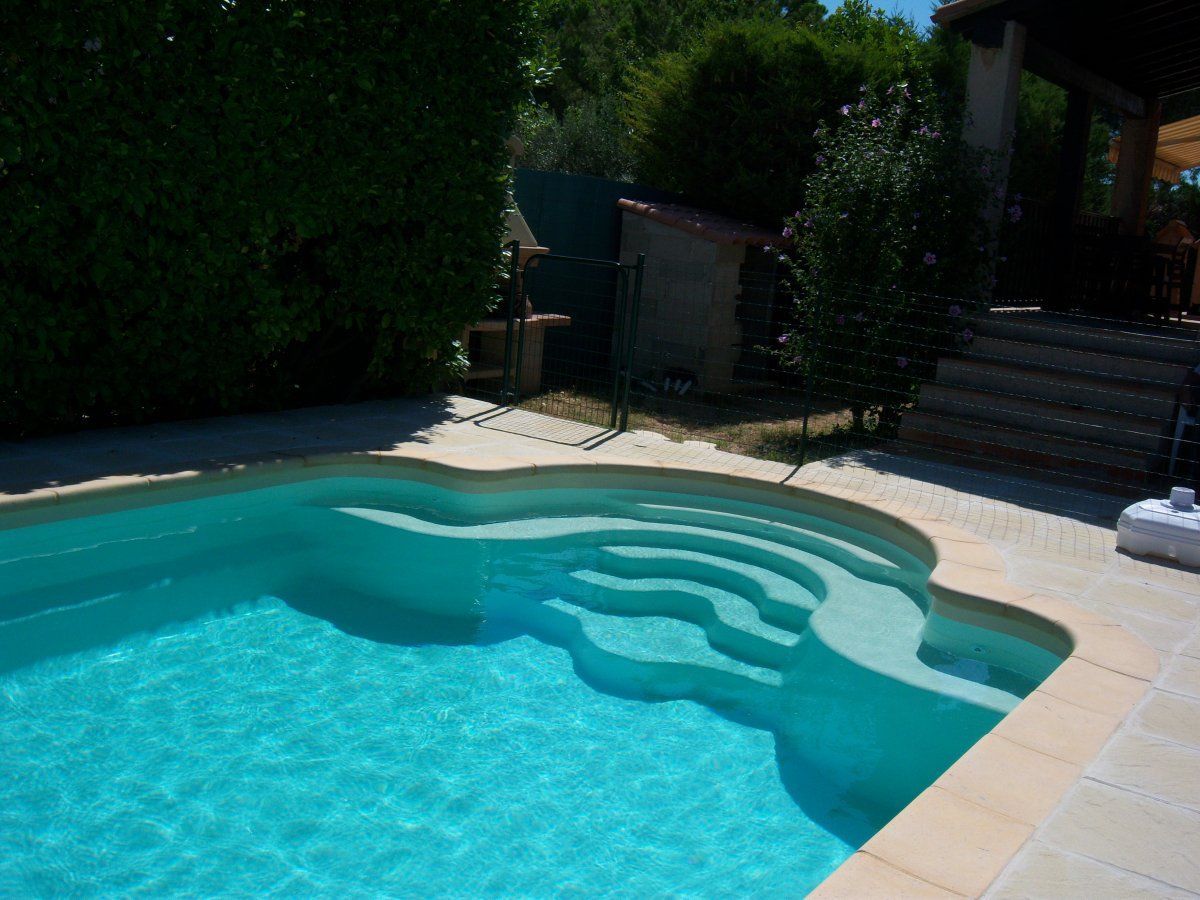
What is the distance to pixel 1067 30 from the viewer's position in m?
10.4

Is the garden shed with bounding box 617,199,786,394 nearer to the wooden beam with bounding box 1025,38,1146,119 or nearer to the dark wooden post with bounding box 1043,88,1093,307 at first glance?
the dark wooden post with bounding box 1043,88,1093,307

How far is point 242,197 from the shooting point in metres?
7.61

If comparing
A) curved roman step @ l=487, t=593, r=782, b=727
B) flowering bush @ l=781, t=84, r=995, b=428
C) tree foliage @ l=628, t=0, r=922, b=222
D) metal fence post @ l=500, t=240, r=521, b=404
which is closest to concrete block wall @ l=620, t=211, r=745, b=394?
tree foliage @ l=628, t=0, r=922, b=222

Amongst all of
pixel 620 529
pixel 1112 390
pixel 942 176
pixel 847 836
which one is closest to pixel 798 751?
pixel 847 836

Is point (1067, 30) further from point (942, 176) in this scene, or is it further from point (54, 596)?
point (54, 596)

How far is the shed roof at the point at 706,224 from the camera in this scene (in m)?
12.6

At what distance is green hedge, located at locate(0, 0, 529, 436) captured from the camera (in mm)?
6578

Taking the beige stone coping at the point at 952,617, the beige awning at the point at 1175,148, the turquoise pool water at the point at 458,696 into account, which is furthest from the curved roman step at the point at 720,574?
the beige awning at the point at 1175,148

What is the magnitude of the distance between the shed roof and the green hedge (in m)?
3.81

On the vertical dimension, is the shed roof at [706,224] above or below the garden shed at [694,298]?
above

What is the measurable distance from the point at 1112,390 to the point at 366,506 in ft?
20.1

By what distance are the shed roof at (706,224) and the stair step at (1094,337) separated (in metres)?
3.43

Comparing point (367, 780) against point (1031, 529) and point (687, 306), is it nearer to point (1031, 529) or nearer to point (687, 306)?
point (1031, 529)

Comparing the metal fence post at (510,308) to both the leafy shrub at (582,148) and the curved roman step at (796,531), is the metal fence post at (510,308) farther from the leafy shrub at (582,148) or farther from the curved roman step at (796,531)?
the leafy shrub at (582,148)
